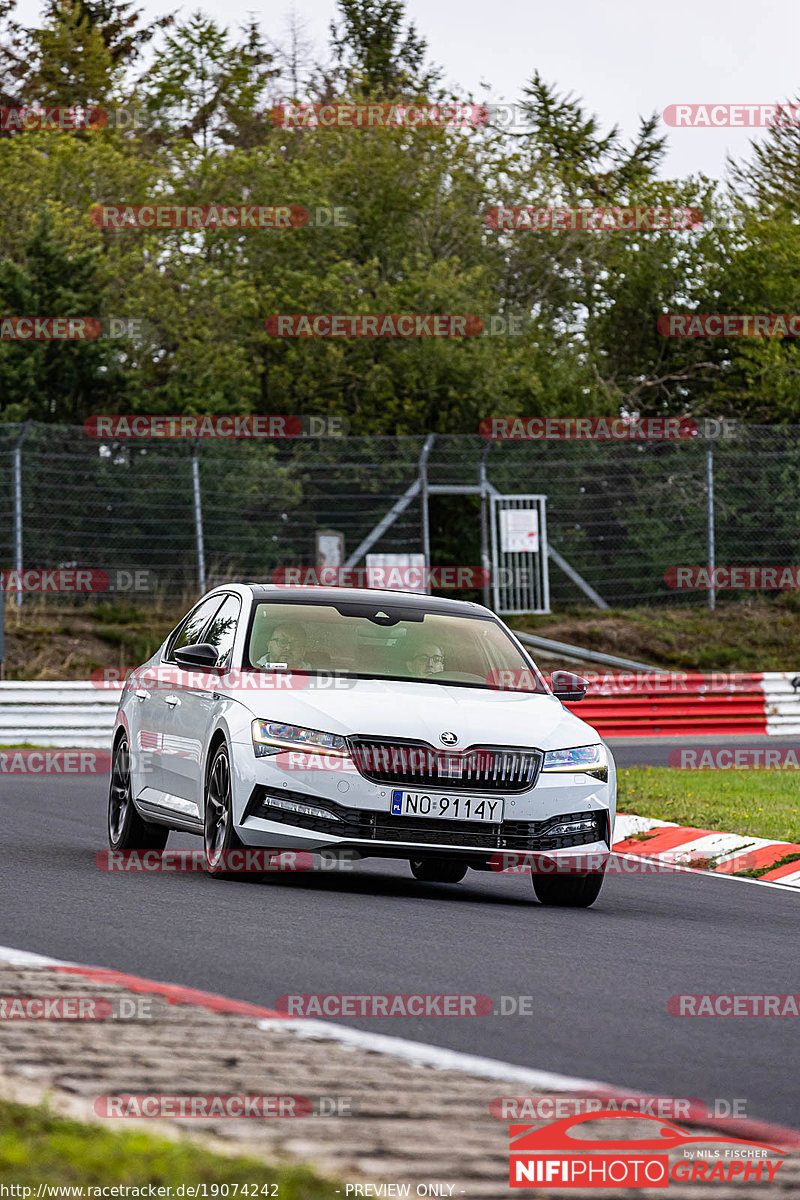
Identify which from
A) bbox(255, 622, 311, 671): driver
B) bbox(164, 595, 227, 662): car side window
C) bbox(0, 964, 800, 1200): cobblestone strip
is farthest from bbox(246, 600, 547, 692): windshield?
bbox(0, 964, 800, 1200): cobblestone strip

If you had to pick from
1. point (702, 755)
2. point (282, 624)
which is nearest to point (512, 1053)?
point (282, 624)

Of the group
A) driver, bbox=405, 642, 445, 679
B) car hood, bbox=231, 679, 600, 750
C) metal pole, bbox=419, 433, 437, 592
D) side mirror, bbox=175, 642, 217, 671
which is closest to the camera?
car hood, bbox=231, 679, 600, 750

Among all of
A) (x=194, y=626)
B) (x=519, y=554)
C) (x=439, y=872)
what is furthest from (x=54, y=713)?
(x=439, y=872)

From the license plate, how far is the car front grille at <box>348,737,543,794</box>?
53mm

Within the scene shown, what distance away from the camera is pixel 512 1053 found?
18.7 feet

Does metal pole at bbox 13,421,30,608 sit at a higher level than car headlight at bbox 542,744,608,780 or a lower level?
higher

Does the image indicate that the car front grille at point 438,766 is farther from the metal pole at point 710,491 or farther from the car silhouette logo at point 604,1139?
the metal pole at point 710,491

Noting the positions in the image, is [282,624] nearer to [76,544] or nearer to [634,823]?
[634,823]

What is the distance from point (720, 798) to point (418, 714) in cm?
670

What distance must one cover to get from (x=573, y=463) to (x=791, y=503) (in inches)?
140

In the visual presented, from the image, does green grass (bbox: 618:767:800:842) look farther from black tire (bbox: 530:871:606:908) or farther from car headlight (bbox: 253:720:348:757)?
car headlight (bbox: 253:720:348:757)

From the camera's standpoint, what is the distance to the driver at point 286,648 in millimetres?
10578

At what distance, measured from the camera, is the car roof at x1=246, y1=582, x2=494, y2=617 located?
36.7ft

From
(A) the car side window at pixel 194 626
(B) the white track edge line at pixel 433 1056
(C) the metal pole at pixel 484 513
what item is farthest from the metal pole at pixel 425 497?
(B) the white track edge line at pixel 433 1056
